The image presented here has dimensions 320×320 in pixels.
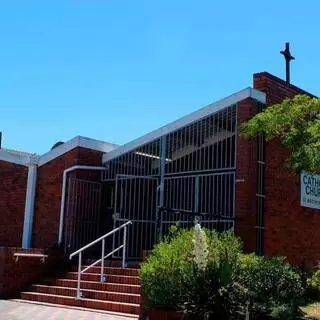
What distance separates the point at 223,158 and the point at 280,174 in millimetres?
1695

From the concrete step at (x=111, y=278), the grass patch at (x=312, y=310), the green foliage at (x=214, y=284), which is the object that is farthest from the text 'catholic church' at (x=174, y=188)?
the green foliage at (x=214, y=284)

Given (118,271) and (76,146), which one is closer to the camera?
(118,271)

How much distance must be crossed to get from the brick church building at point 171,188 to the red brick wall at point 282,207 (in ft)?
0.08

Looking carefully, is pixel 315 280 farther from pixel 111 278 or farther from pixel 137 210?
pixel 137 210

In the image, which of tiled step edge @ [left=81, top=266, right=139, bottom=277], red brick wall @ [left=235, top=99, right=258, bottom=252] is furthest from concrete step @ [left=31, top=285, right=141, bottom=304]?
red brick wall @ [left=235, top=99, right=258, bottom=252]

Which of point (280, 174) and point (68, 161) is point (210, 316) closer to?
point (280, 174)

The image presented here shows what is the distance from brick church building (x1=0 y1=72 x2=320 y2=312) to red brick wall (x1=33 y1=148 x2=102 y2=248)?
3cm

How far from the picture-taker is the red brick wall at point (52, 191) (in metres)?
17.0

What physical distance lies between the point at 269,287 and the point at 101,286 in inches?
175

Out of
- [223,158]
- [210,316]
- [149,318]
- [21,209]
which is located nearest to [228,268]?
[210,316]

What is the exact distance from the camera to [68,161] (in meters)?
17.1

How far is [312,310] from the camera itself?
11.7 metres

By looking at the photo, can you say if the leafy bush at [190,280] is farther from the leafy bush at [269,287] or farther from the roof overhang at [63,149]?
the roof overhang at [63,149]

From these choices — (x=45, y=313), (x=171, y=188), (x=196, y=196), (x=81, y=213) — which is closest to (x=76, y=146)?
(x=81, y=213)
